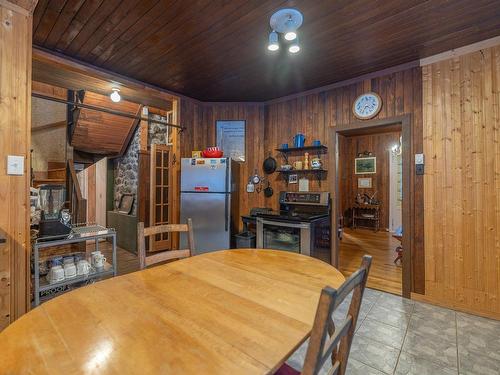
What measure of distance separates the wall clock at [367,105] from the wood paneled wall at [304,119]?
0.05 meters

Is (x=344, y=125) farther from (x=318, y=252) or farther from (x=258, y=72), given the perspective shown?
(x=318, y=252)

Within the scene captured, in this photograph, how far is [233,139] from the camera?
4.10 m

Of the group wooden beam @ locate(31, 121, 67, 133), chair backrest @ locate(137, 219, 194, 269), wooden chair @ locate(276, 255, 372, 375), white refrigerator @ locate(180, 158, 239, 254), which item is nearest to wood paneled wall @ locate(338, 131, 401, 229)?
white refrigerator @ locate(180, 158, 239, 254)

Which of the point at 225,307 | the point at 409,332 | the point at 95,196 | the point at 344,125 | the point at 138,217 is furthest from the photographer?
the point at 95,196

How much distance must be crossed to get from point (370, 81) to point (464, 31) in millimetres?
942

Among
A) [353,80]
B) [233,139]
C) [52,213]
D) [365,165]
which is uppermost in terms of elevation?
[353,80]

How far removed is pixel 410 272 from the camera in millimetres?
A: 2822

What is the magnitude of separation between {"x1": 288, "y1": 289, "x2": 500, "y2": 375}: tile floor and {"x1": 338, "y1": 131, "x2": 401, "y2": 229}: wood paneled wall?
4312mm

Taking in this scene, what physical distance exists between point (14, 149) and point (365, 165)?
722 cm

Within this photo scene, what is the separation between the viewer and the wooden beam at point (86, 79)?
8.66ft

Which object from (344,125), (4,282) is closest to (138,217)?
(4,282)

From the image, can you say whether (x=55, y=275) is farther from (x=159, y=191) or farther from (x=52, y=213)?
(x=159, y=191)

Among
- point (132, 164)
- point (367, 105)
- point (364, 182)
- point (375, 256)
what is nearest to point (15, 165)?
point (367, 105)

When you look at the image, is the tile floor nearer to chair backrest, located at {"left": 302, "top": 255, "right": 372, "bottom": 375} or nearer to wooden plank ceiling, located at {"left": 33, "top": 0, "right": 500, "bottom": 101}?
chair backrest, located at {"left": 302, "top": 255, "right": 372, "bottom": 375}
